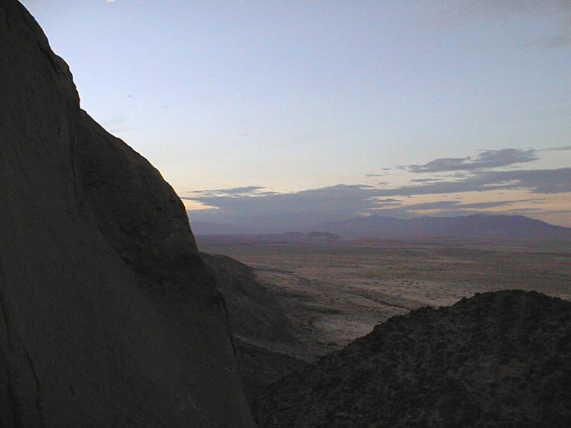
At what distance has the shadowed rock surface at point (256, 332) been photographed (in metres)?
8.26

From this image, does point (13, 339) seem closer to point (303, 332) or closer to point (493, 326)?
point (493, 326)

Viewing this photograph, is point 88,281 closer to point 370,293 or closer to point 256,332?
point 256,332

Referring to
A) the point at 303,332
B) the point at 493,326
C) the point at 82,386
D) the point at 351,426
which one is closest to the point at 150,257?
the point at 82,386

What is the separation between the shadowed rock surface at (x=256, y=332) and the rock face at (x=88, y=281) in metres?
2.60

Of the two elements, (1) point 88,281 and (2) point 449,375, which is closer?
(1) point 88,281

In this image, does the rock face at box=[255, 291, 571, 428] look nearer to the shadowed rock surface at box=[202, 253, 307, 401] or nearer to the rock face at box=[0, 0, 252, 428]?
the shadowed rock surface at box=[202, 253, 307, 401]

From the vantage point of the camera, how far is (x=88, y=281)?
121 inches

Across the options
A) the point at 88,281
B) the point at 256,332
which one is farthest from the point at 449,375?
the point at 256,332

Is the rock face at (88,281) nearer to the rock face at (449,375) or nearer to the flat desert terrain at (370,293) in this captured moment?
the rock face at (449,375)

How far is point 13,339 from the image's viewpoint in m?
2.23

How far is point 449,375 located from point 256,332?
7054 millimetres

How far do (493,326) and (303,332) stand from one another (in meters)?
8.25

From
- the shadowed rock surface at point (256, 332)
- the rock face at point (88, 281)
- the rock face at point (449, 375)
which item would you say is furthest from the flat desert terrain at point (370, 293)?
the rock face at point (88, 281)

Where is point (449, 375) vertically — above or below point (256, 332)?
above
